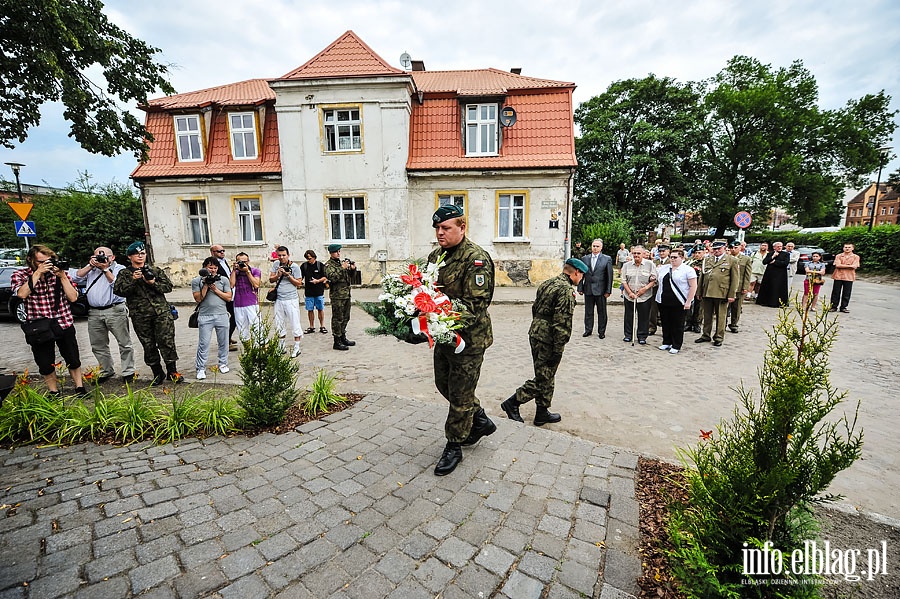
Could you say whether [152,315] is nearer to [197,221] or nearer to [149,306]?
[149,306]

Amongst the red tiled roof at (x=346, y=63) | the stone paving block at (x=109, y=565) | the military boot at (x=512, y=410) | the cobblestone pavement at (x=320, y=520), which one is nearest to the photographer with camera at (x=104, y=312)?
the cobblestone pavement at (x=320, y=520)

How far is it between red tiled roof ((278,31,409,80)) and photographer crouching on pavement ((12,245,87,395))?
12.8 meters

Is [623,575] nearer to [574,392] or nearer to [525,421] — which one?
[525,421]

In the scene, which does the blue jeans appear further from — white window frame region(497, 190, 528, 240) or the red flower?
white window frame region(497, 190, 528, 240)

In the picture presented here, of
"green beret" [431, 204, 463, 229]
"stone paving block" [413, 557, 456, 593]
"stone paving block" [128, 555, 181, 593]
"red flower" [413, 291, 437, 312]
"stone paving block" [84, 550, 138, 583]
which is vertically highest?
"green beret" [431, 204, 463, 229]

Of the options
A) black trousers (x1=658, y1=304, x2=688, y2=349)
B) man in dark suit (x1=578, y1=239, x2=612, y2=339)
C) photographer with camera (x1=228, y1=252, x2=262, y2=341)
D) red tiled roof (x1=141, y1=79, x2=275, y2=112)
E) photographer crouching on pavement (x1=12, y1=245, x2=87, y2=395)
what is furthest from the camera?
red tiled roof (x1=141, y1=79, x2=275, y2=112)

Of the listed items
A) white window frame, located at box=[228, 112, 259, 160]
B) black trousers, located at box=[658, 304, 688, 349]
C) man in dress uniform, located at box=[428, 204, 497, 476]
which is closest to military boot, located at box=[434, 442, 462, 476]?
man in dress uniform, located at box=[428, 204, 497, 476]

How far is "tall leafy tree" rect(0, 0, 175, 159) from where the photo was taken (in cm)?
491

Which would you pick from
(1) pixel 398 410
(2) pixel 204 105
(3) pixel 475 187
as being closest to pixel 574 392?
(1) pixel 398 410

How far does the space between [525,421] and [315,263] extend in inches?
236

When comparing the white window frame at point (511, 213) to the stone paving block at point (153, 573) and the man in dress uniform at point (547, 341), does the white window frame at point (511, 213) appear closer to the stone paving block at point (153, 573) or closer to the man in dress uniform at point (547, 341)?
the man in dress uniform at point (547, 341)

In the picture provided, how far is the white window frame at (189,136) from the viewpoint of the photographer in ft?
55.2

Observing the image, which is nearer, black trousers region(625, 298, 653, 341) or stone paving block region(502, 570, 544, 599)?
stone paving block region(502, 570, 544, 599)

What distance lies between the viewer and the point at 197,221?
56.9 ft
